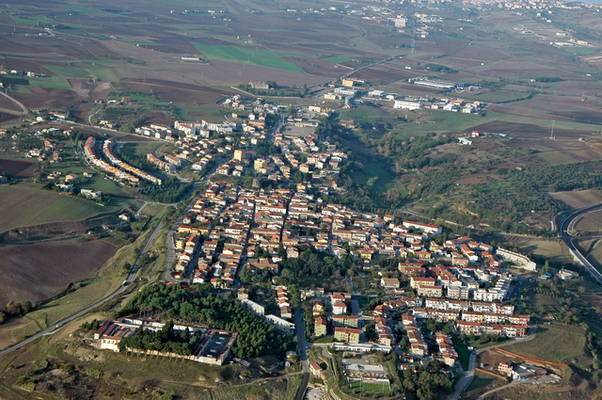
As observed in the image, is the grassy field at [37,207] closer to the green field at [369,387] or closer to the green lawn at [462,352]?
the green field at [369,387]

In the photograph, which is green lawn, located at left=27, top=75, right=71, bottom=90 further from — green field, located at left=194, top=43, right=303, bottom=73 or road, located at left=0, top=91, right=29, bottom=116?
green field, located at left=194, top=43, right=303, bottom=73

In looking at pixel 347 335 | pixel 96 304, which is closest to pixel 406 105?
pixel 347 335

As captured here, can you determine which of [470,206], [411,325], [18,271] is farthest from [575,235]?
[18,271]

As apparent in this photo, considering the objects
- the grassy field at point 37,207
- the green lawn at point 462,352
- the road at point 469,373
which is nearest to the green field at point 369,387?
the road at point 469,373

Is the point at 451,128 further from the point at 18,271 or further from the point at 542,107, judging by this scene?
the point at 18,271

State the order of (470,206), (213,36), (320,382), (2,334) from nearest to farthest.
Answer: (320,382), (2,334), (470,206), (213,36)

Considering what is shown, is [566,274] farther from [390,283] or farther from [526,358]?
[526,358]
